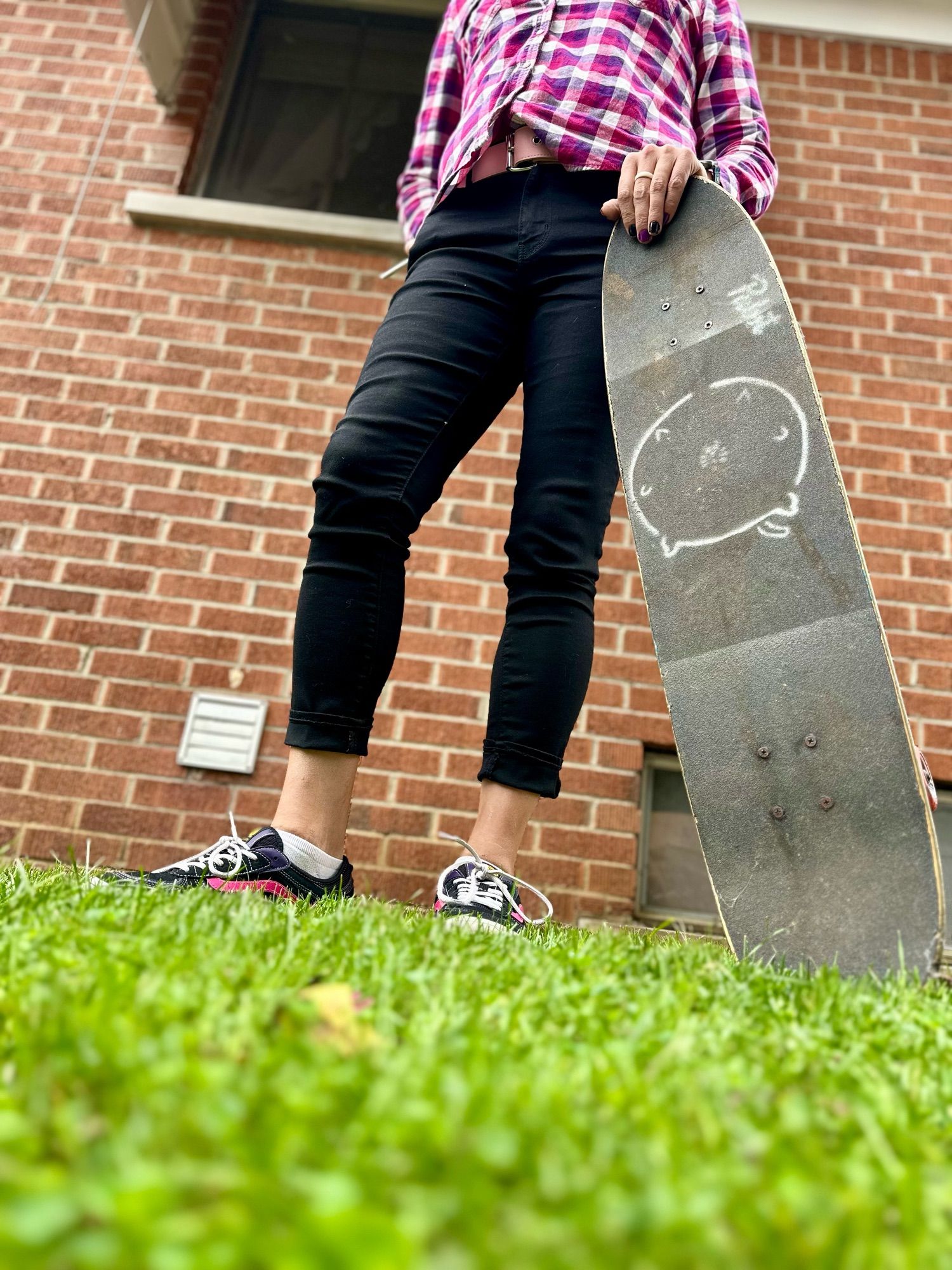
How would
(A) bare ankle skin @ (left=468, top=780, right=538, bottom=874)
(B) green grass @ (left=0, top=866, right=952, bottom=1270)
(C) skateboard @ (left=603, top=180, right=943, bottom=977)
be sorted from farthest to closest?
(A) bare ankle skin @ (left=468, top=780, right=538, bottom=874)
(C) skateboard @ (left=603, top=180, right=943, bottom=977)
(B) green grass @ (left=0, top=866, right=952, bottom=1270)

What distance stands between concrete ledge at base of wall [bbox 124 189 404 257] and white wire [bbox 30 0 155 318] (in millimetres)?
208

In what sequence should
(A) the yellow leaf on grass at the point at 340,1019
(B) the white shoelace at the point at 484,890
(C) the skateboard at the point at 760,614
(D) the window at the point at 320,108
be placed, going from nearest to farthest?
(A) the yellow leaf on grass at the point at 340,1019
(C) the skateboard at the point at 760,614
(B) the white shoelace at the point at 484,890
(D) the window at the point at 320,108

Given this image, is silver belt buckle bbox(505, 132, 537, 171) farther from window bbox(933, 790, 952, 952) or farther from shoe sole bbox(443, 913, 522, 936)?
window bbox(933, 790, 952, 952)

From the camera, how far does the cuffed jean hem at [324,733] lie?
59.6 inches

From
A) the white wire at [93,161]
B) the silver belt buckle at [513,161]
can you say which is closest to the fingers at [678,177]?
the silver belt buckle at [513,161]

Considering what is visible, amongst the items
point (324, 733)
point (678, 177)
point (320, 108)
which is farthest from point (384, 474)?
point (320, 108)

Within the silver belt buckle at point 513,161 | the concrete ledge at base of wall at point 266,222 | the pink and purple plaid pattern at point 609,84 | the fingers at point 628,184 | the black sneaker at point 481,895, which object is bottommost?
the black sneaker at point 481,895

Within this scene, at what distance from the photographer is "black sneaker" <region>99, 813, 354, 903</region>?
140cm

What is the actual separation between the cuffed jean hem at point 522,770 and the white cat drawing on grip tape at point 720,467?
1.37 feet

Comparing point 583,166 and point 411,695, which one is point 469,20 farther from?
point 411,695

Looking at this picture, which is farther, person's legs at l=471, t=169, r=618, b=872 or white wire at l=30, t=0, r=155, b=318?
white wire at l=30, t=0, r=155, b=318

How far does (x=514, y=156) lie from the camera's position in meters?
1.78

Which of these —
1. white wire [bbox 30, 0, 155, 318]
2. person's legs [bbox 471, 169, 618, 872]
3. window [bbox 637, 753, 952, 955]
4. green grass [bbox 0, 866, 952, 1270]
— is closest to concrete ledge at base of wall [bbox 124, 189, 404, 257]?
white wire [bbox 30, 0, 155, 318]

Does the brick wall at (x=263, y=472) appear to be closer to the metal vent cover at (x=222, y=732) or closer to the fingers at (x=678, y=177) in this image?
the metal vent cover at (x=222, y=732)
